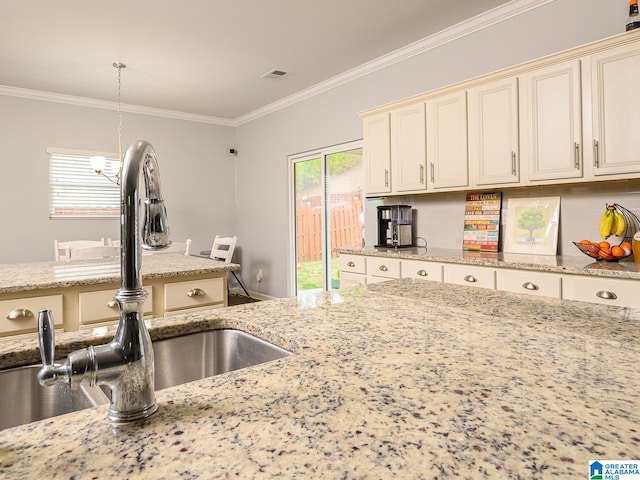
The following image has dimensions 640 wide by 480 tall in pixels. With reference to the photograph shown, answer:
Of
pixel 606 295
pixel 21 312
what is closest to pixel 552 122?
pixel 606 295

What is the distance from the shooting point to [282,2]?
2945mm

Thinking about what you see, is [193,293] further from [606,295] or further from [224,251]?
[224,251]

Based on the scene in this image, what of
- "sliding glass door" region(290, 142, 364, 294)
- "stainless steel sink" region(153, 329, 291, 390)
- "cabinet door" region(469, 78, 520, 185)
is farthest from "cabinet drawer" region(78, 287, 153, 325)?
"sliding glass door" region(290, 142, 364, 294)

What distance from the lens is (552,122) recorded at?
8.27ft

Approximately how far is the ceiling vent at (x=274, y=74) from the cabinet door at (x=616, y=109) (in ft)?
9.36

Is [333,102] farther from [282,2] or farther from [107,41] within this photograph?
[107,41]

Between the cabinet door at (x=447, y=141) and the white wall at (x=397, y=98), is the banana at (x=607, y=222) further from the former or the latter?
the cabinet door at (x=447, y=141)

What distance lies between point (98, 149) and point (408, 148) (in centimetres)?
395

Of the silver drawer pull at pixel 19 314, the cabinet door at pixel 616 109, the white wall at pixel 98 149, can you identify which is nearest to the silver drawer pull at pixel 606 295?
the cabinet door at pixel 616 109

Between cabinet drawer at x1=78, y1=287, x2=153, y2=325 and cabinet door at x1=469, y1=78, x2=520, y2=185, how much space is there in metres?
2.45

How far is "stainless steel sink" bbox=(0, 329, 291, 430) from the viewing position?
31.4 inches

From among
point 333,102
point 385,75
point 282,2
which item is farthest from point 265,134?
point 282,2

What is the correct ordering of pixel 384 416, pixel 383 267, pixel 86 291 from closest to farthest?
pixel 384 416
pixel 86 291
pixel 383 267

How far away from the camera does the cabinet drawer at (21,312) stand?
1.68m
